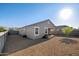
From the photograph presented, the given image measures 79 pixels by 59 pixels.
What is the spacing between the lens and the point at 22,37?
3926 millimetres

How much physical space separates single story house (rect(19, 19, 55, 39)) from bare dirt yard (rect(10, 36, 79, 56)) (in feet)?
0.52

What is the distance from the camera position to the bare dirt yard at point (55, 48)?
3.86 meters

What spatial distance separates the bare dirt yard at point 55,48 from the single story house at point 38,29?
159 millimetres

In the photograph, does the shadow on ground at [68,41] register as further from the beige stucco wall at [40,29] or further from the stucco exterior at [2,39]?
the stucco exterior at [2,39]

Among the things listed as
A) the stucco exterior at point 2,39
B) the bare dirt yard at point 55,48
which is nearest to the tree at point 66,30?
the bare dirt yard at point 55,48

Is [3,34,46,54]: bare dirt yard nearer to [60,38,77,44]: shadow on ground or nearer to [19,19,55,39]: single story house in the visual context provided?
[19,19,55,39]: single story house

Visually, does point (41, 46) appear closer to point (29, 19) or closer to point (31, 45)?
point (31, 45)

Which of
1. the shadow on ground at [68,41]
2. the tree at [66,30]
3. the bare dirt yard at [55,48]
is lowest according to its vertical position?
the bare dirt yard at [55,48]

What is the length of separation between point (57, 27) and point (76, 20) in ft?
1.14

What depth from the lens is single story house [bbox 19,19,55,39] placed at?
3.90m

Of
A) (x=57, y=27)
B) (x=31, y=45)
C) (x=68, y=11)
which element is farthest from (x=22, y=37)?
(x=68, y=11)

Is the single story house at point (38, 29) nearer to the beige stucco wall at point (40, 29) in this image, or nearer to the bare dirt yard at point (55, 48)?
the beige stucco wall at point (40, 29)

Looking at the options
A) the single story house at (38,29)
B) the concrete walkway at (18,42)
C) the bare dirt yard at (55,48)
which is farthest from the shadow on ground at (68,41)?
the concrete walkway at (18,42)

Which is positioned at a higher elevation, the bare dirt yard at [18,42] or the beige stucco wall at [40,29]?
the beige stucco wall at [40,29]
